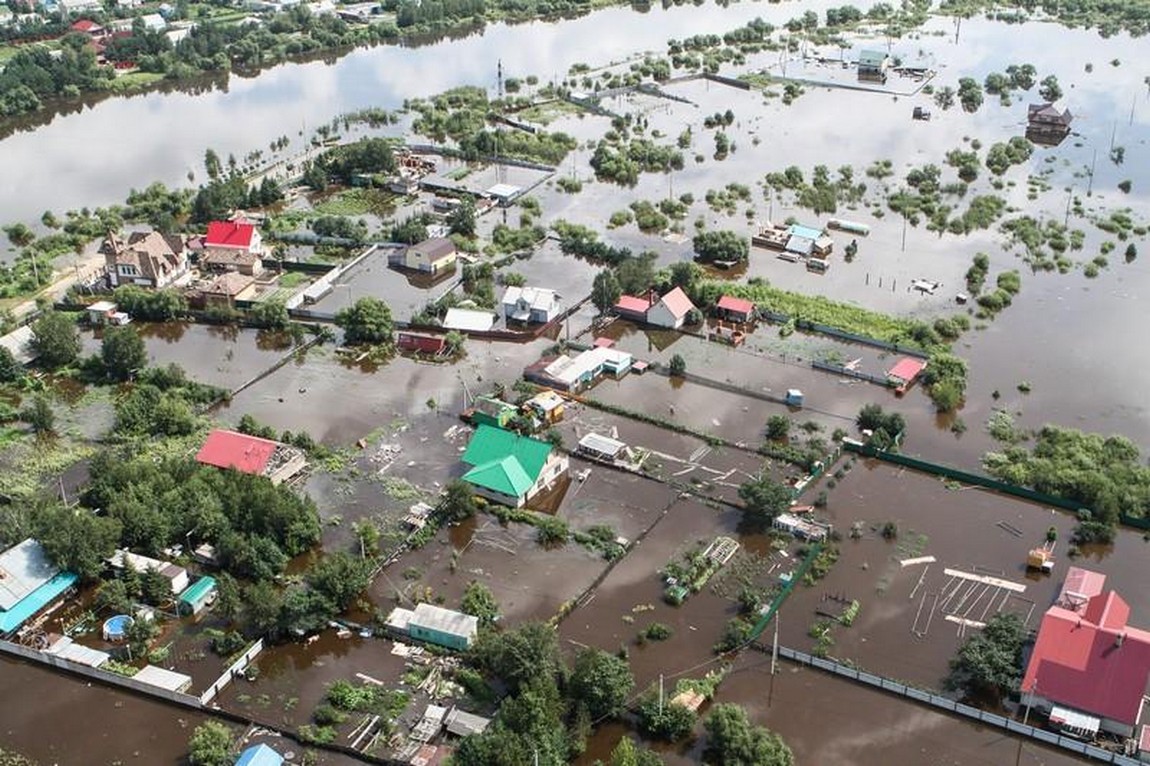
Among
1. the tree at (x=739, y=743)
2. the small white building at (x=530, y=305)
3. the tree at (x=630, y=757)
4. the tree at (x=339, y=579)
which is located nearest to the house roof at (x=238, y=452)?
the tree at (x=339, y=579)

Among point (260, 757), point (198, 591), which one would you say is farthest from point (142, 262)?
point (260, 757)

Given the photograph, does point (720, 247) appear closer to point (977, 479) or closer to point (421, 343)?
point (421, 343)

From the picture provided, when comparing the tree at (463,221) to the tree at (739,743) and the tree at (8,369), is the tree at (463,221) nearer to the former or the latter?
the tree at (8,369)

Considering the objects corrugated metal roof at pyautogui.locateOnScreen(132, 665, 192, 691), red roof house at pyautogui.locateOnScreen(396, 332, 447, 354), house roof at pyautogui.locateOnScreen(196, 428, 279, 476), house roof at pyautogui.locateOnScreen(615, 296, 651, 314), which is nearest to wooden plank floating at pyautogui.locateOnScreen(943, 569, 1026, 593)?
house roof at pyautogui.locateOnScreen(615, 296, 651, 314)

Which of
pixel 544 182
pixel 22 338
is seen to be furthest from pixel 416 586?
pixel 544 182

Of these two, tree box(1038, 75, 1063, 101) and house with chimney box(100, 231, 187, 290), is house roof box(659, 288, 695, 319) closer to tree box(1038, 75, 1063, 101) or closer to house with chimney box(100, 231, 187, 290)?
house with chimney box(100, 231, 187, 290)

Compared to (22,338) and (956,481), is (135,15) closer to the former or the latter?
(22,338)
